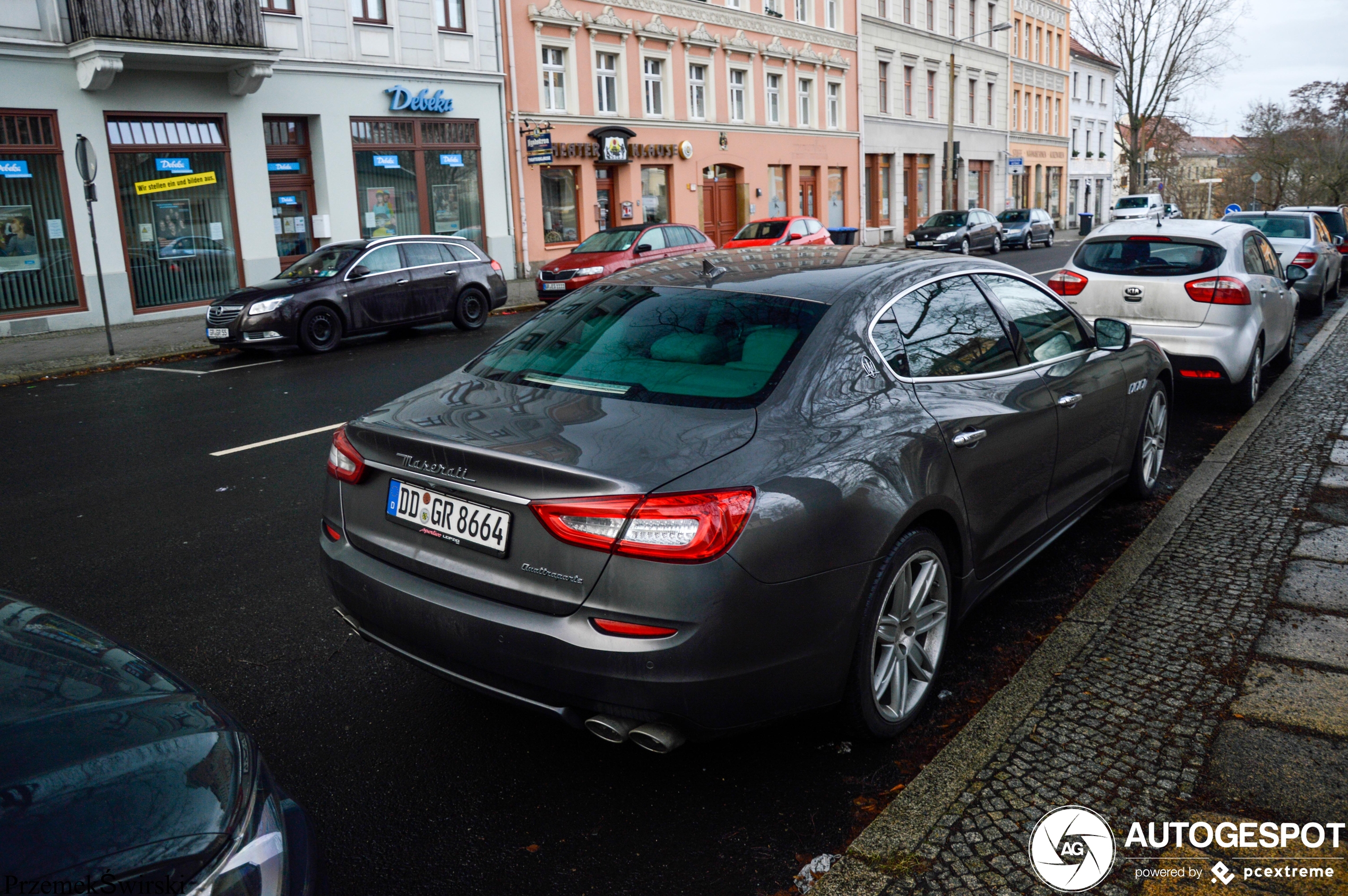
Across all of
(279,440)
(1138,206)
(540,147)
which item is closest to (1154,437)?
(279,440)

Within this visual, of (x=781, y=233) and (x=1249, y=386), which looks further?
(x=781, y=233)

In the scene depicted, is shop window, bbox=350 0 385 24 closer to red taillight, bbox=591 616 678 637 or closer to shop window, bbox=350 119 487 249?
shop window, bbox=350 119 487 249

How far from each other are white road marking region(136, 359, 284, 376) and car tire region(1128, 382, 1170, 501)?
1111 centimetres

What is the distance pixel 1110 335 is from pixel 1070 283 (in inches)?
169

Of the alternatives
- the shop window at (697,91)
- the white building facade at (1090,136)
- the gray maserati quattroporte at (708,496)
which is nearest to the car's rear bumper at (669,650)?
the gray maserati quattroporte at (708,496)

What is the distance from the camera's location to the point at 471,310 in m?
17.6

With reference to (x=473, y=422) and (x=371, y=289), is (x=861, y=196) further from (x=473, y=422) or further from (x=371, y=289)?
(x=473, y=422)

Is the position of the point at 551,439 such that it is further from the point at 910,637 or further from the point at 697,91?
the point at 697,91

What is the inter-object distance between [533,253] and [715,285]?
24.1 metres

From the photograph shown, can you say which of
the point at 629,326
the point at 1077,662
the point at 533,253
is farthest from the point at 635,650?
the point at 533,253

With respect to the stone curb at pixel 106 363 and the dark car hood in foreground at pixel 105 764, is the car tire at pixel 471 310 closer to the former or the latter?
the stone curb at pixel 106 363

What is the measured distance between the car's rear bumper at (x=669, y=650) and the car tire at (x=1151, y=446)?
336 cm

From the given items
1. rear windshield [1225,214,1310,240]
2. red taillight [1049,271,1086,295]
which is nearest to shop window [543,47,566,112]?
rear windshield [1225,214,1310,240]

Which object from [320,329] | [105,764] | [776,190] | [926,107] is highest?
[926,107]
